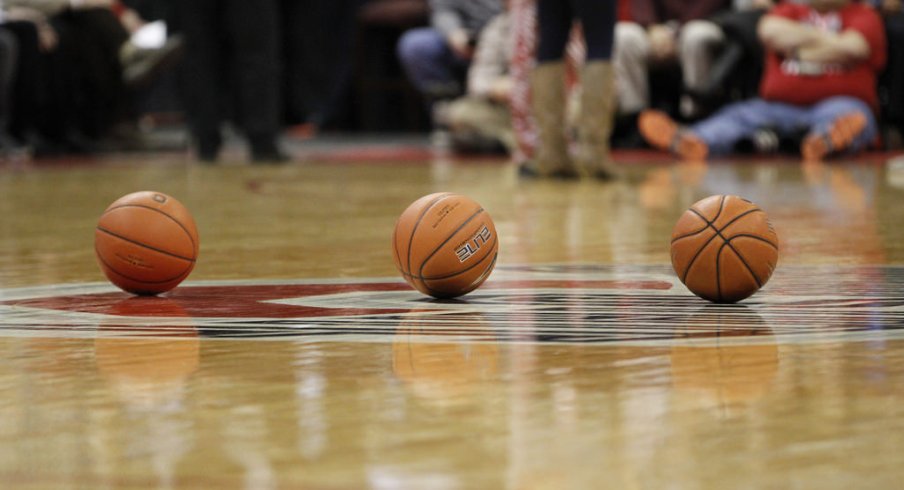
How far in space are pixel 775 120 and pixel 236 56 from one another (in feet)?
10.3

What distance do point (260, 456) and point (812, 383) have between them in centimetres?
70

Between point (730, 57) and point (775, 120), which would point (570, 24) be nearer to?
point (775, 120)

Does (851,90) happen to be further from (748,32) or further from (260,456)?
(260,456)

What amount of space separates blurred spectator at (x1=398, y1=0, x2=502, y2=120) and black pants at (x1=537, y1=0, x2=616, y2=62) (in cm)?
349

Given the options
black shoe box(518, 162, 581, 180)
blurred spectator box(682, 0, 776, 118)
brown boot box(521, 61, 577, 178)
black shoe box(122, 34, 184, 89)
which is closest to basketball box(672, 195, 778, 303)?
brown boot box(521, 61, 577, 178)

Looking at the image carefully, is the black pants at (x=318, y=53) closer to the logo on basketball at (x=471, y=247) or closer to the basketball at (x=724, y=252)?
the logo on basketball at (x=471, y=247)

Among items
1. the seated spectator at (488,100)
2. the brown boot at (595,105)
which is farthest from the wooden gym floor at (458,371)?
the seated spectator at (488,100)

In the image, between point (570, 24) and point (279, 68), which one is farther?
point (279, 68)

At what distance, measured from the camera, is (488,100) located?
31.0ft

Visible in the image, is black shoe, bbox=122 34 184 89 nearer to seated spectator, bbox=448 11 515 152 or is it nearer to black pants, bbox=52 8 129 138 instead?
black pants, bbox=52 8 129 138

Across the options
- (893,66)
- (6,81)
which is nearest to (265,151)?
(6,81)

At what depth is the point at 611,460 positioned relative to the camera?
133 cm

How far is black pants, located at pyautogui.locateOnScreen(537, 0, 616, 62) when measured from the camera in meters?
5.68

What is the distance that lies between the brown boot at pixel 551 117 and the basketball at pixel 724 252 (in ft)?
11.7
